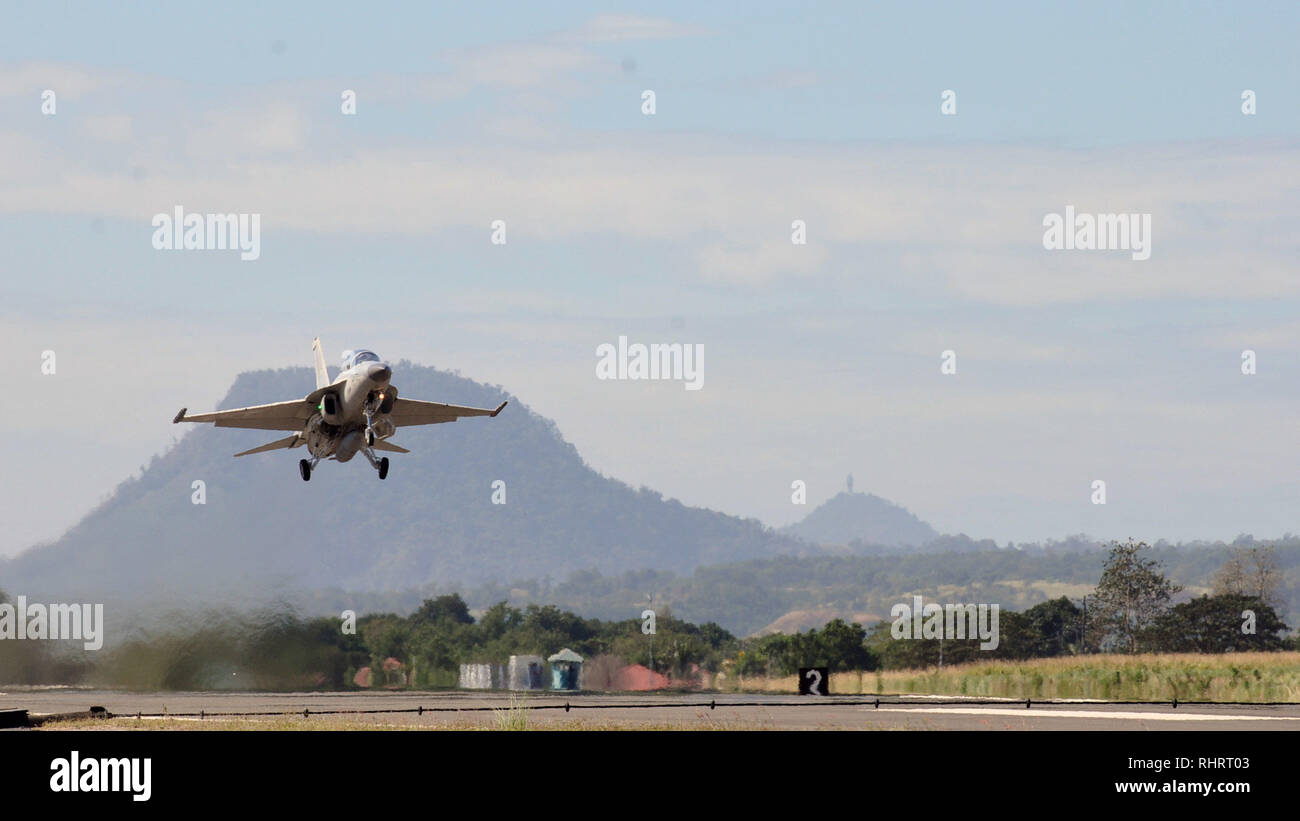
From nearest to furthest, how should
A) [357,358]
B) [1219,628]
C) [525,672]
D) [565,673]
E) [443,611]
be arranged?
[357,358] → [565,673] → [525,672] → [1219,628] → [443,611]

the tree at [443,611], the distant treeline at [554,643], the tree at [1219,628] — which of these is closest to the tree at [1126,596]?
the distant treeline at [554,643]

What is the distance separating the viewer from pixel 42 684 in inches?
2645

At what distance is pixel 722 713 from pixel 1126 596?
114m

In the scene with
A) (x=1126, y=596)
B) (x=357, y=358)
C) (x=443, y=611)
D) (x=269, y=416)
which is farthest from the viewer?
(x=1126, y=596)

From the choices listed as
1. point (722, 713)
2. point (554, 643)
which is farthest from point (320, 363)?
point (554, 643)

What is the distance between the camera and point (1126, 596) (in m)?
148

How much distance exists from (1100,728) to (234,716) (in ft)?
75.5

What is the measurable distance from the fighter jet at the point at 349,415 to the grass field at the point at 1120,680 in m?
25.8

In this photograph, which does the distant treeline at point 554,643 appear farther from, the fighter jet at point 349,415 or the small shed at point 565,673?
the fighter jet at point 349,415

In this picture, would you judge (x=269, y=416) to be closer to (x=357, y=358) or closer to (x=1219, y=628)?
(x=357, y=358)

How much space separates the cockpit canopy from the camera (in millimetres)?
42906

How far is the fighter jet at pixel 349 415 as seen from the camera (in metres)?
42.2
